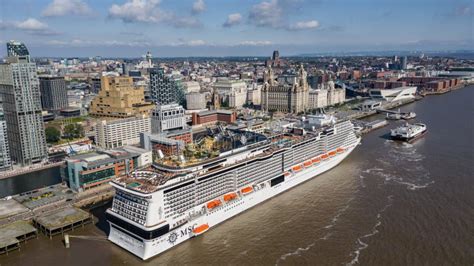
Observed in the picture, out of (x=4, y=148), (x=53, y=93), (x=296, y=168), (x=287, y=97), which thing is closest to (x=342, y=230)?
(x=296, y=168)

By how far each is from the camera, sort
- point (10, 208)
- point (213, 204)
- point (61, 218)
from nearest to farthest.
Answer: point (213, 204) < point (61, 218) < point (10, 208)

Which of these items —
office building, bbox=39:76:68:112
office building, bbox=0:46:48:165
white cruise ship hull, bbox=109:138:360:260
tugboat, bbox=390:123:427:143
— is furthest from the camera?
office building, bbox=39:76:68:112

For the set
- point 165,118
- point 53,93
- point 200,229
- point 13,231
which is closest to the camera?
point 200,229

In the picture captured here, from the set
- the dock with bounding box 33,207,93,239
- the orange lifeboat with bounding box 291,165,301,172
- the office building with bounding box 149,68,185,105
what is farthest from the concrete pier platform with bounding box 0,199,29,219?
the office building with bounding box 149,68,185,105

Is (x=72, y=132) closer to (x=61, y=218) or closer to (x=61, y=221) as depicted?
(x=61, y=218)

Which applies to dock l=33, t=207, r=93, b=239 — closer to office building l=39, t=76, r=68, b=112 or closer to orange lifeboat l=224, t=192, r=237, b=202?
orange lifeboat l=224, t=192, r=237, b=202

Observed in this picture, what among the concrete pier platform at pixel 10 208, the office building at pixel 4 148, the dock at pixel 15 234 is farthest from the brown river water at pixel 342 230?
the office building at pixel 4 148

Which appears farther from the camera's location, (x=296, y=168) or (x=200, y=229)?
(x=296, y=168)
